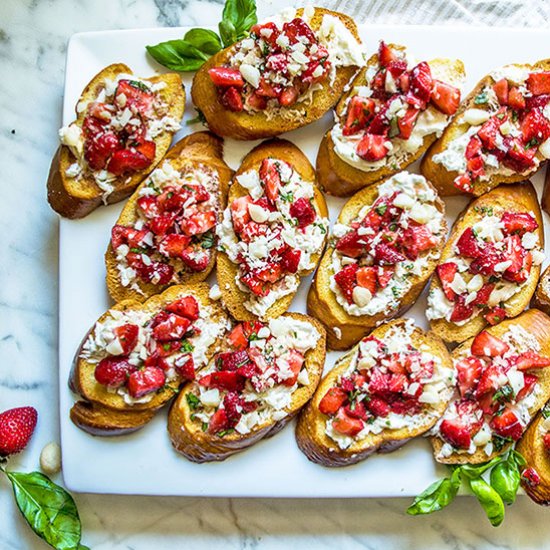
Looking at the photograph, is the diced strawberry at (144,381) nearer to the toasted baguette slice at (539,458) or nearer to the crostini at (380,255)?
the crostini at (380,255)

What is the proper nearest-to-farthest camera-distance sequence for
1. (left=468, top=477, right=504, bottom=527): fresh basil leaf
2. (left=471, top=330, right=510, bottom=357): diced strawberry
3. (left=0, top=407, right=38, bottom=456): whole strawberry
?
(left=468, top=477, right=504, bottom=527): fresh basil leaf, (left=471, top=330, right=510, bottom=357): diced strawberry, (left=0, top=407, right=38, bottom=456): whole strawberry

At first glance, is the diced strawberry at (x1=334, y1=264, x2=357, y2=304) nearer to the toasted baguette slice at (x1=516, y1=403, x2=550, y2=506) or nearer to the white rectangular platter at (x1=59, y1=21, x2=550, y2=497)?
the white rectangular platter at (x1=59, y1=21, x2=550, y2=497)

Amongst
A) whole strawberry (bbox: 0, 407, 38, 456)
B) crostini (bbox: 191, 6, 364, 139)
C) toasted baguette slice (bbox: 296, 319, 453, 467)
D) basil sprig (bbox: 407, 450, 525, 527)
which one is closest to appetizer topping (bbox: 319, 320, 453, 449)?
toasted baguette slice (bbox: 296, 319, 453, 467)

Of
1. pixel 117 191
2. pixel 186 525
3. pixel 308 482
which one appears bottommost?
pixel 186 525

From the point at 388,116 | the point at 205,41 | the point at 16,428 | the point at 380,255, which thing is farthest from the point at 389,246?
the point at 16,428

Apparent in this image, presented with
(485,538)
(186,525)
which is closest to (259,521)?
(186,525)

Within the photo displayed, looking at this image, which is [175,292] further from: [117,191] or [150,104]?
[150,104]
